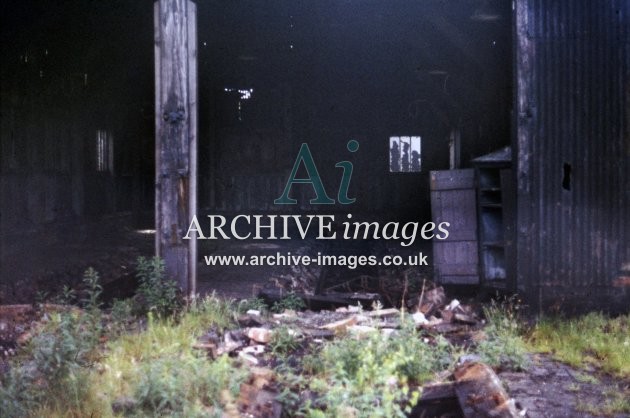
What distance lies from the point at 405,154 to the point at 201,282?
931 cm

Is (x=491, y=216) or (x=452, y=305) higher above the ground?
(x=491, y=216)

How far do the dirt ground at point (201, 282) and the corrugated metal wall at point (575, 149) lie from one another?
1.44 metres

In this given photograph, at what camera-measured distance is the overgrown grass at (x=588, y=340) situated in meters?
4.76

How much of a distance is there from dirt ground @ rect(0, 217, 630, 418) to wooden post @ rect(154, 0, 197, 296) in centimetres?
98

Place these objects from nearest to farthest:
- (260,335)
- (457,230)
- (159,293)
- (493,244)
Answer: (260,335) → (159,293) → (493,244) → (457,230)

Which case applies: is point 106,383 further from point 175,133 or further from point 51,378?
point 175,133

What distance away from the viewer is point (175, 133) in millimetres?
6008

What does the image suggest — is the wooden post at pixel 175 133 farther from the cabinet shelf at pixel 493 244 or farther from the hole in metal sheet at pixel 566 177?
the hole in metal sheet at pixel 566 177

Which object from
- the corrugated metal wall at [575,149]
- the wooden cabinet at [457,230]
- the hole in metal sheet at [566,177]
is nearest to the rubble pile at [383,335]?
the wooden cabinet at [457,230]

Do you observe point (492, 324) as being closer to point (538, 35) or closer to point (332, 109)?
point (538, 35)

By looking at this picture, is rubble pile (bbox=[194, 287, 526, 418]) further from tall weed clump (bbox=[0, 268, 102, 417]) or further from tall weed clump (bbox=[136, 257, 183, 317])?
tall weed clump (bbox=[0, 268, 102, 417])

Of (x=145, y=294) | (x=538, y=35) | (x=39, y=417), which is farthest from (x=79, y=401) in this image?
(x=538, y=35)

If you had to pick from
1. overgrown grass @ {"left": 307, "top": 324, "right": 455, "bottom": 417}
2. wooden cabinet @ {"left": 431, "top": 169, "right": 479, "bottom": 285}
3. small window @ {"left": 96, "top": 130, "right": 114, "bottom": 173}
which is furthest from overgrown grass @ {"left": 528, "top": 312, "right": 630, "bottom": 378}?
small window @ {"left": 96, "top": 130, "right": 114, "bottom": 173}

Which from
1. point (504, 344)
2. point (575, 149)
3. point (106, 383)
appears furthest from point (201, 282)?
point (575, 149)
